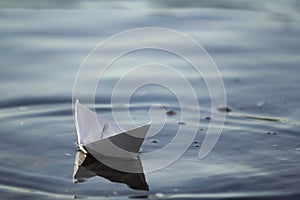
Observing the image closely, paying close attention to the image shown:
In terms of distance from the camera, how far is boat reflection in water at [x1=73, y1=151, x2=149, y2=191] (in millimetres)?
3094

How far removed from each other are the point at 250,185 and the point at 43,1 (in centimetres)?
433

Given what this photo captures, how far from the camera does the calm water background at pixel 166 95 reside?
3.09m

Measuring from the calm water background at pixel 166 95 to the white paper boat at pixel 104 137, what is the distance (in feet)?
0.49

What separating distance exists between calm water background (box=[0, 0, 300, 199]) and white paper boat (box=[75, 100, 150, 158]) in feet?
0.49

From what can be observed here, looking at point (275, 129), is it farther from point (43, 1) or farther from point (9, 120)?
point (43, 1)

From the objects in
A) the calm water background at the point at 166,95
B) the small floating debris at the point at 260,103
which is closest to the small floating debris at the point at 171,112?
the calm water background at the point at 166,95

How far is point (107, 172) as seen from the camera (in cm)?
320

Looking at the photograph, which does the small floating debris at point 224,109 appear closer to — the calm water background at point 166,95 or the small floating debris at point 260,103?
the calm water background at point 166,95

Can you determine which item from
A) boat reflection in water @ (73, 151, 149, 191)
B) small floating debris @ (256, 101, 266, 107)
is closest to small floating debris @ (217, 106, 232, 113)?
small floating debris @ (256, 101, 266, 107)

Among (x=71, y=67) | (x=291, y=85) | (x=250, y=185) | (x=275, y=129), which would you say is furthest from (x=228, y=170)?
(x=71, y=67)

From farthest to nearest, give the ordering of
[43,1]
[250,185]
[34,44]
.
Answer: [43,1] < [34,44] < [250,185]

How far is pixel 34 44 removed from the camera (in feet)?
17.8

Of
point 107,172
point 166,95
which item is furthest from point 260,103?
point 107,172

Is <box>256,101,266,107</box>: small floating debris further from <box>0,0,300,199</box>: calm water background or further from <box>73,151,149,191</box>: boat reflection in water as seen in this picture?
<box>73,151,149,191</box>: boat reflection in water
